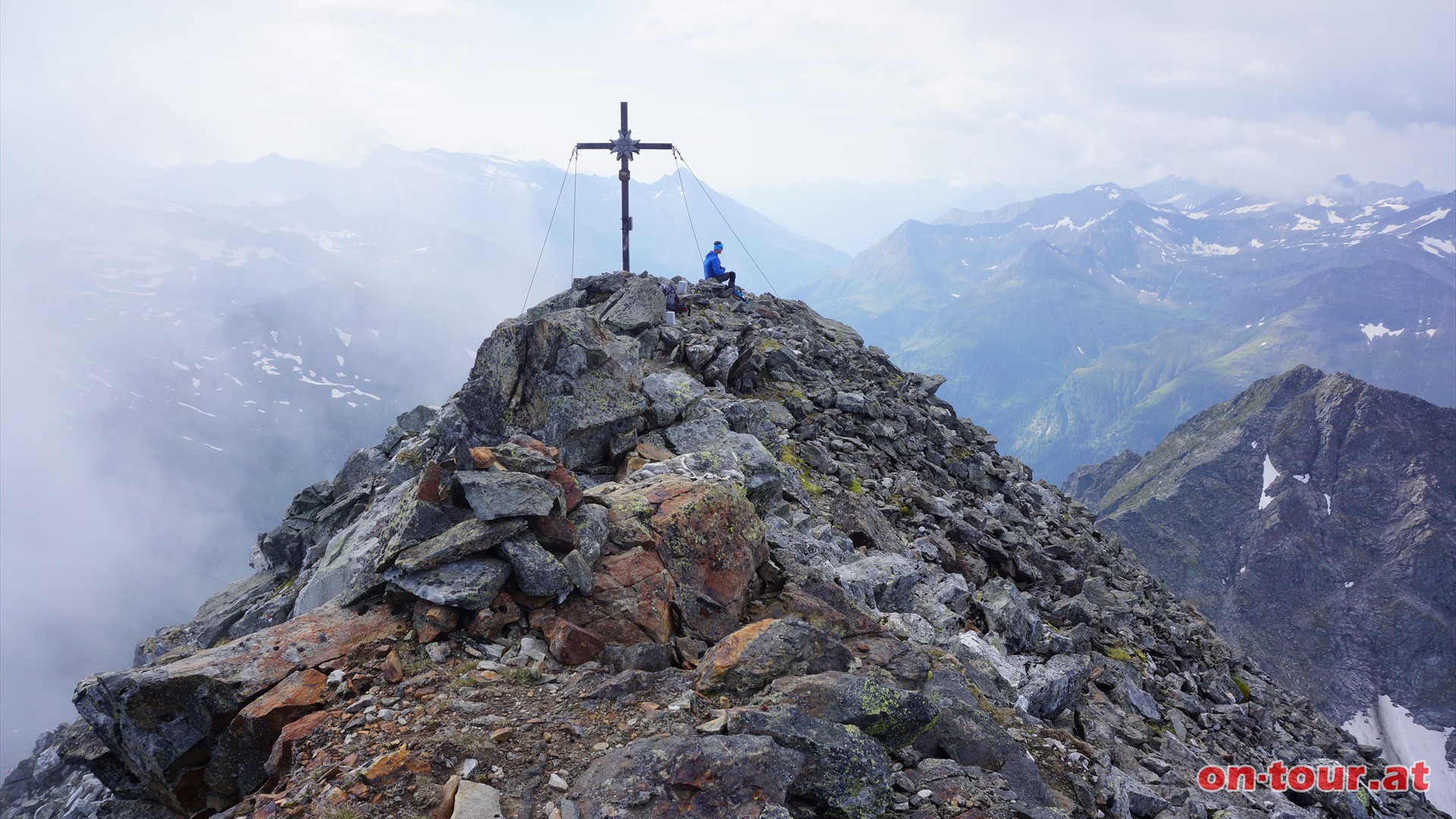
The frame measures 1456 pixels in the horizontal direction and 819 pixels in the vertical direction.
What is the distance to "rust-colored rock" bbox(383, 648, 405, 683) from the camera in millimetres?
8609

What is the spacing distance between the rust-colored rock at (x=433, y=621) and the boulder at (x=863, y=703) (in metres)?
4.52

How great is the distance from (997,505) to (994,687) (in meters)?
13.6

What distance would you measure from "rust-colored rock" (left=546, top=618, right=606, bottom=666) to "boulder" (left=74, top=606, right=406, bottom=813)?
110 inches

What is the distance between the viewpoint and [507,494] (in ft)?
34.1

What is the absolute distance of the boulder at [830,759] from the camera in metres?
7.25

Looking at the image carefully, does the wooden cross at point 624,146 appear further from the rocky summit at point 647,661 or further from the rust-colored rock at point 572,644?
the rust-colored rock at point 572,644

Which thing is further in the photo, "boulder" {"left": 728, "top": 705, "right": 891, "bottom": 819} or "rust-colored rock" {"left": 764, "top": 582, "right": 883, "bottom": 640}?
"rust-colored rock" {"left": 764, "top": 582, "right": 883, "bottom": 640}

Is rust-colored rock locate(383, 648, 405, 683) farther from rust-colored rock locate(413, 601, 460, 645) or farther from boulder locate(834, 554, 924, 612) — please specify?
boulder locate(834, 554, 924, 612)

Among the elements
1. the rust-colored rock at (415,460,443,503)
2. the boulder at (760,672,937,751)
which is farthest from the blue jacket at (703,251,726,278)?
the boulder at (760,672,937,751)

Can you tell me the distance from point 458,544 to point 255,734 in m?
3.18

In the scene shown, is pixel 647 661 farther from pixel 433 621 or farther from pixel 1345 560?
pixel 1345 560

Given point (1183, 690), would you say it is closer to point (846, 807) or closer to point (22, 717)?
point (846, 807)

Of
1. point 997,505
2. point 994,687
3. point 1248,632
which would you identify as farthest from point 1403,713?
point 994,687

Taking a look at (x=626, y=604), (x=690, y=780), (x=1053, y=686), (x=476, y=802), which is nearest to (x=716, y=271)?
(x=1053, y=686)
